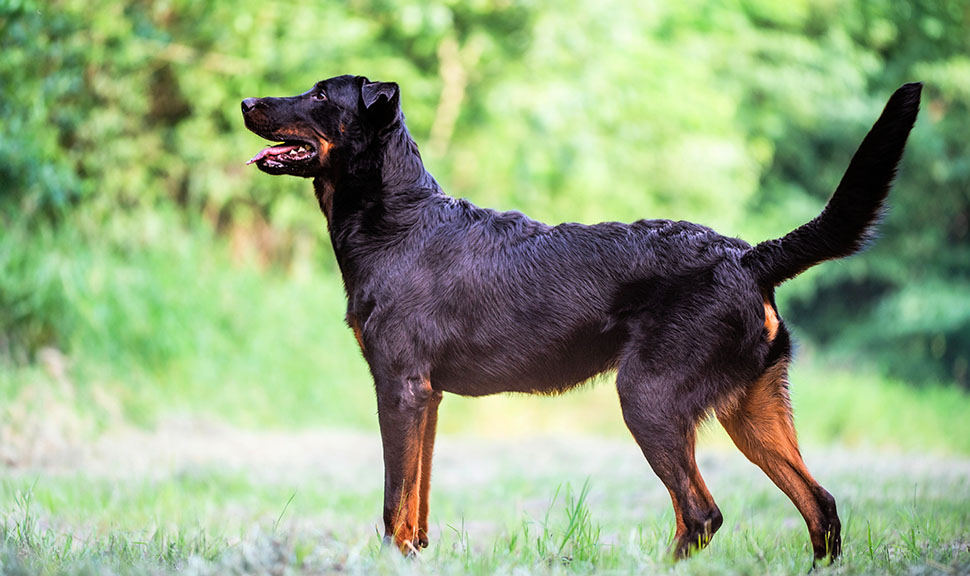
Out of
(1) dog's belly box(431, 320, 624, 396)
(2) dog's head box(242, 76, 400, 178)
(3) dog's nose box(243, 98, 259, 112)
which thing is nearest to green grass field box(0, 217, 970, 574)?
(1) dog's belly box(431, 320, 624, 396)

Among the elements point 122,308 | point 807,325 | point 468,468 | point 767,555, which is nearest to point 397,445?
point 767,555

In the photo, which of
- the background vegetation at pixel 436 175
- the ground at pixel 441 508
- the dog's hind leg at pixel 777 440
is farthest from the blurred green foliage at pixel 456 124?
the dog's hind leg at pixel 777 440

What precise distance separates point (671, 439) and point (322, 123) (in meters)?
2.04

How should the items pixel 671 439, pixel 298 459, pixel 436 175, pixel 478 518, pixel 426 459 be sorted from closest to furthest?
1. pixel 671 439
2. pixel 426 459
3. pixel 478 518
4. pixel 298 459
5. pixel 436 175

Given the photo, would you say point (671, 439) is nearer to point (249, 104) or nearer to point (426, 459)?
point (426, 459)

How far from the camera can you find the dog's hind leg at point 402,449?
356cm

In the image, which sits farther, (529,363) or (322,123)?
(322,123)

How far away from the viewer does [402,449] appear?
360cm

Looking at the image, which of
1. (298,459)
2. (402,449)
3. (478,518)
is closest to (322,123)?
(402,449)

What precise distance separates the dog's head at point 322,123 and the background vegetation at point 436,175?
165 cm

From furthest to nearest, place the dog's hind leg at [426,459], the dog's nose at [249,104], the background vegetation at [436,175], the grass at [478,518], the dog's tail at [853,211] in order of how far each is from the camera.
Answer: the background vegetation at [436,175], the dog's nose at [249,104], the dog's hind leg at [426,459], the dog's tail at [853,211], the grass at [478,518]

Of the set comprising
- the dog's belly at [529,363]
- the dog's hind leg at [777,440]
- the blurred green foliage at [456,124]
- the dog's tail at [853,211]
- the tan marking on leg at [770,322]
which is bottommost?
the dog's hind leg at [777,440]

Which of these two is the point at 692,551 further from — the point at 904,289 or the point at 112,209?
the point at 904,289

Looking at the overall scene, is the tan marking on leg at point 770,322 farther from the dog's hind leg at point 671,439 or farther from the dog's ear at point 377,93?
the dog's ear at point 377,93
